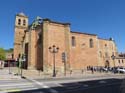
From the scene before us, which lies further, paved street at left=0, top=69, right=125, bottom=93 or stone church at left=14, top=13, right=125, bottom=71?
stone church at left=14, top=13, right=125, bottom=71

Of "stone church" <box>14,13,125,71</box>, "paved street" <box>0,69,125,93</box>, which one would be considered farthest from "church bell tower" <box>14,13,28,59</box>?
"paved street" <box>0,69,125,93</box>

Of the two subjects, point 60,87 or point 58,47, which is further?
point 58,47

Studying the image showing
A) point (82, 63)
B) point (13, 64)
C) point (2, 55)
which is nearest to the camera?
point (82, 63)

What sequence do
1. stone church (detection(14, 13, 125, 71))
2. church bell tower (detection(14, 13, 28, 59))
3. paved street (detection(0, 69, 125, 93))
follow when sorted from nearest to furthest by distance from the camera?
paved street (detection(0, 69, 125, 93))
stone church (detection(14, 13, 125, 71))
church bell tower (detection(14, 13, 28, 59))

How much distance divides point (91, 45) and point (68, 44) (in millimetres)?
11473

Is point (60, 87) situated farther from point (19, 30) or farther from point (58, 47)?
point (19, 30)

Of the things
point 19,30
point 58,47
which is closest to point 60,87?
point 58,47

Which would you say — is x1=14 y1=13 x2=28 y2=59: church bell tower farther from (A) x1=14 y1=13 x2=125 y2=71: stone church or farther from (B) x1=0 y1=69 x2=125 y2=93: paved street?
(B) x1=0 y1=69 x2=125 y2=93: paved street

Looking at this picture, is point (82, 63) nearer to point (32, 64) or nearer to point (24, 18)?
point (32, 64)

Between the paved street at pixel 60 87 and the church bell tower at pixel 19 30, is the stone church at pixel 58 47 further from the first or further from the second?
the paved street at pixel 60 87

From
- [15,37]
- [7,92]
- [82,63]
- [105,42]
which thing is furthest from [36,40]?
[7,92]

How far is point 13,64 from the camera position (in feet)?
219

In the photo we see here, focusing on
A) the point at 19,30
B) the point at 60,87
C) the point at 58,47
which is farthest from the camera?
the point at 19,30

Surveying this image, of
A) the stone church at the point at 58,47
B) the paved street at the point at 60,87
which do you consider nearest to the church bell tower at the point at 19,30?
the stone church at the point at 58,47
